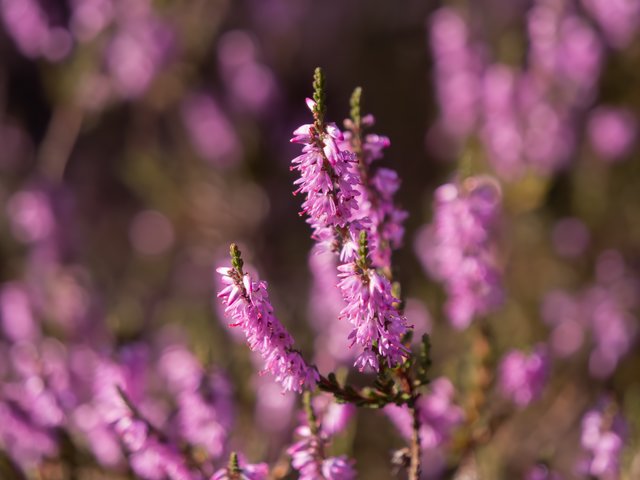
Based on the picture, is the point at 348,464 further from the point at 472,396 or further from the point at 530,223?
the point at 530,223

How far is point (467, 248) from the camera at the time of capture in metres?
3.39

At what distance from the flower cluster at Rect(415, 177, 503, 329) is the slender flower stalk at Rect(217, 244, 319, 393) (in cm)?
122

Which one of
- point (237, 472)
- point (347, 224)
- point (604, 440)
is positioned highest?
point (347, 224)

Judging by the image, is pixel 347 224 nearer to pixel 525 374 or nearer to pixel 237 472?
pixel 237 472

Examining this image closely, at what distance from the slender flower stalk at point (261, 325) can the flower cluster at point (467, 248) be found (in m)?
1.22

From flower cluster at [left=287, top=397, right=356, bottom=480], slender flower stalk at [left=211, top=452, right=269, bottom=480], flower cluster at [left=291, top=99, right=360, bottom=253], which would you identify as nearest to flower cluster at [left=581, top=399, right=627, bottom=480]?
flower cluster at [left=287, top=397, right=356, bottom=480]

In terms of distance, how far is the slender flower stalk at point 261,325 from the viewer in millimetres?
2209

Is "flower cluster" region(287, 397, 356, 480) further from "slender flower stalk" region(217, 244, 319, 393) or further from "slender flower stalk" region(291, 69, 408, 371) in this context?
"slender flower stalk" region(291, 69, 408, 371)

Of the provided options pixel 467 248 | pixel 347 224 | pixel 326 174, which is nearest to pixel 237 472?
pixel 347 224

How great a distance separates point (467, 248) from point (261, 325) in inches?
55.7

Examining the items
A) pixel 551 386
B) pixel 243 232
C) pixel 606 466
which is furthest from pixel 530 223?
pixel 606 466

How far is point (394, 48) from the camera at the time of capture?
8.63 meters

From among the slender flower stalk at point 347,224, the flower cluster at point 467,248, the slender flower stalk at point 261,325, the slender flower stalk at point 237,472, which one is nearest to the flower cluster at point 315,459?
the slender flower stalk at point 237,472

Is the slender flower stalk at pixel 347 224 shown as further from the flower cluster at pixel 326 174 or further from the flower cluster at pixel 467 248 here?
the flower cluster at pixel 467 248
